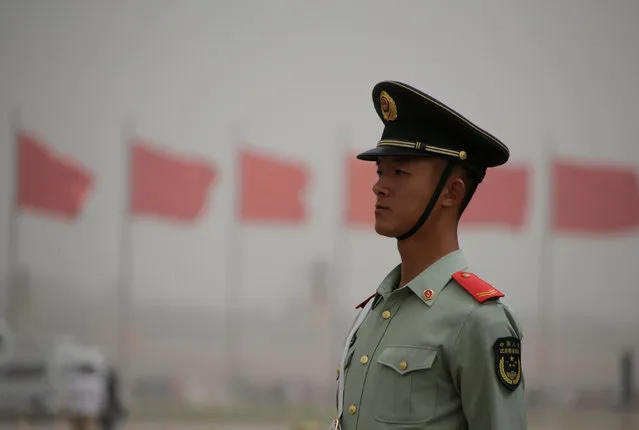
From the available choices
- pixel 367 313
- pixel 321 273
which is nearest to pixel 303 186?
pixel 321 273

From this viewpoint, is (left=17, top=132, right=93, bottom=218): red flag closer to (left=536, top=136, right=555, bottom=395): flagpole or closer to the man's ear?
(left=536, top=136, right=555, bottom=395): flagpole

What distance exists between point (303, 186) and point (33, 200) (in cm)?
440

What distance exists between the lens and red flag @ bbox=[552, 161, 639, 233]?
16781 millimetres

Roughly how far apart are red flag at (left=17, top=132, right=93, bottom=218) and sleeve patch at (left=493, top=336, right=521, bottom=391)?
13322mm

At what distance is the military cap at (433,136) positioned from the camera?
2484 millimetres

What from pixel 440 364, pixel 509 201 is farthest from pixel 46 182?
pixel 440 364

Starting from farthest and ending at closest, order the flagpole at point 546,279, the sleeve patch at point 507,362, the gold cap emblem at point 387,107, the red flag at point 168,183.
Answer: the flagpole at point 546,279, the red flag at point 168,183, the gold cap emblem at point 387,107, the sleeve patch at point 507,362

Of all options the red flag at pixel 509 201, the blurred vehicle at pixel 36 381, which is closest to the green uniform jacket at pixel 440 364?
the blurred vehicle at pixel 36 381

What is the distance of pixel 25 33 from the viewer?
891 inches

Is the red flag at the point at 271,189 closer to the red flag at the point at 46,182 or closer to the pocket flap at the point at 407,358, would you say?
the red flag at the point at 46,182

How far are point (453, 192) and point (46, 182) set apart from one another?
524 inches

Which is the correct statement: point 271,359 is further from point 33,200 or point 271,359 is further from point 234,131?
point 33,200

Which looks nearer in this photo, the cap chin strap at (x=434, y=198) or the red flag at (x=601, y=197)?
the cap chin strap at (x=434, y=198)

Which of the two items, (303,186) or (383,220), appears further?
(303,186)
